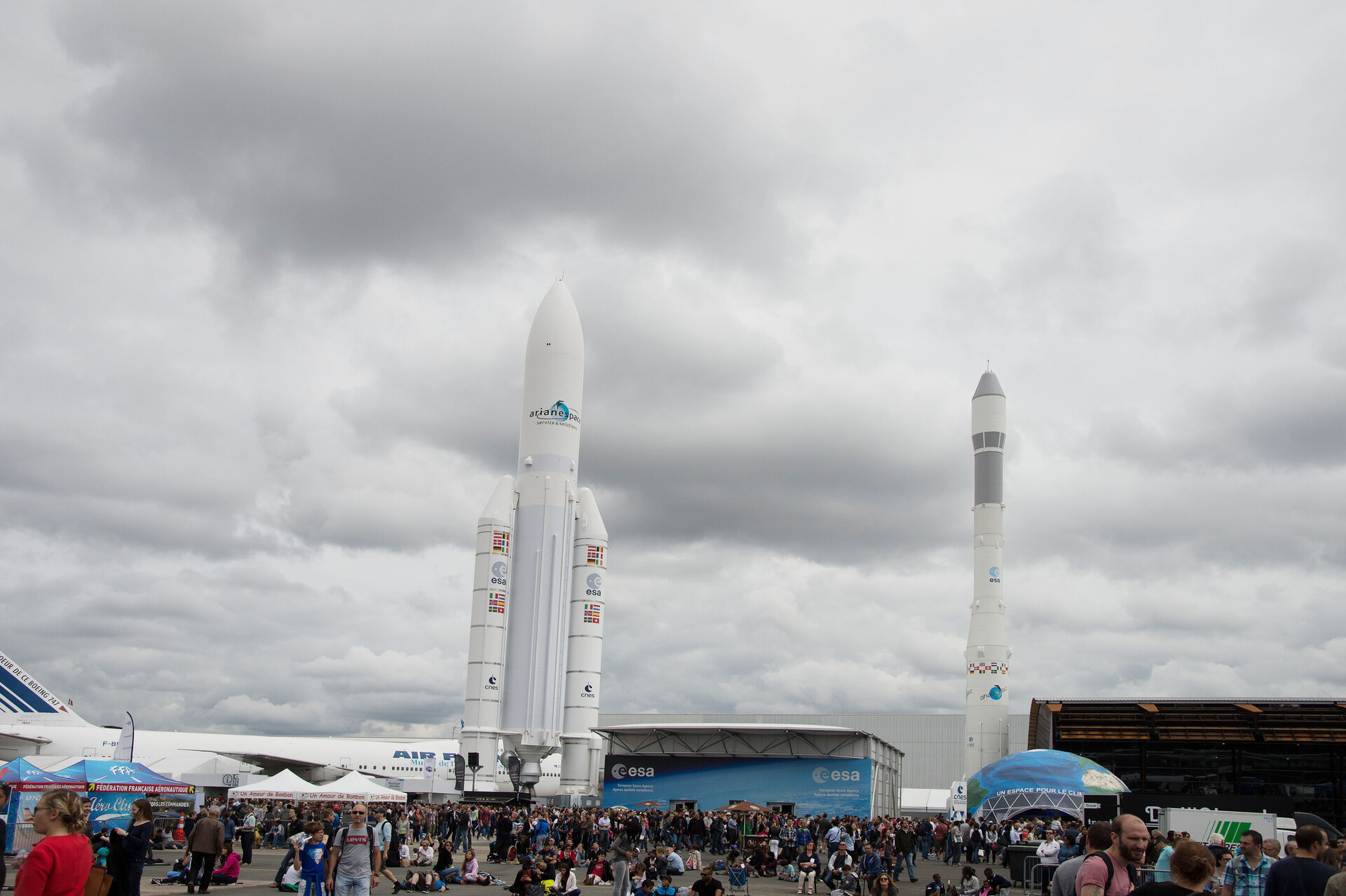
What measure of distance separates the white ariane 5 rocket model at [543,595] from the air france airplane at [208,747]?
232 centimetres

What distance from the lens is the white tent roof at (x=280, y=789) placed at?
26.4 meters

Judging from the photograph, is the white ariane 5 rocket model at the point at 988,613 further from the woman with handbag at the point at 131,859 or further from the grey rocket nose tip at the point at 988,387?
the woman with handbag at the point at 131,859

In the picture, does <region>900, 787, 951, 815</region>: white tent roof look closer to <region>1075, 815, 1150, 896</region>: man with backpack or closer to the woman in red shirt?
<region>1075, 815, 1150, 896</region>: man with backpack

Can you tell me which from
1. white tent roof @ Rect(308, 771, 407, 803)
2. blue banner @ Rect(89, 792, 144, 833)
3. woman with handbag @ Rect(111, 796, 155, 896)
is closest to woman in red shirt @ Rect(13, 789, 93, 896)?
woman with handbag @ Rect(111, 796, 155, 896)

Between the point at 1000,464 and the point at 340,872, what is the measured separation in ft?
125

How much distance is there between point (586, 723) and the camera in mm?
37688

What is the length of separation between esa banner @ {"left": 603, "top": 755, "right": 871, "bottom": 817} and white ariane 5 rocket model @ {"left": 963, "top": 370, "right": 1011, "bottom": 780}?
9447 millimetres

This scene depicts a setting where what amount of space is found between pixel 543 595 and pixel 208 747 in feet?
49.4

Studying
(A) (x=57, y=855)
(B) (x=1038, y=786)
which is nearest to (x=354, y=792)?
(B) (x=1038, y=786)

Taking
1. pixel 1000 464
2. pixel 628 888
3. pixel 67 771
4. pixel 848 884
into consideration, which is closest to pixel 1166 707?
pixel 1000 464

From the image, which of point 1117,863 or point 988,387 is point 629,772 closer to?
point 988,387

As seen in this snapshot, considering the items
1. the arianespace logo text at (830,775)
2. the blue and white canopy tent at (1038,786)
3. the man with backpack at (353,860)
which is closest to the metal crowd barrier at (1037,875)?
the blue and white canopy tent at (1038,786)

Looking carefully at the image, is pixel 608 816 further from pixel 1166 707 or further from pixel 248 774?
pixel 1166 707

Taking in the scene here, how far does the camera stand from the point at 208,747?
41.4 meters
